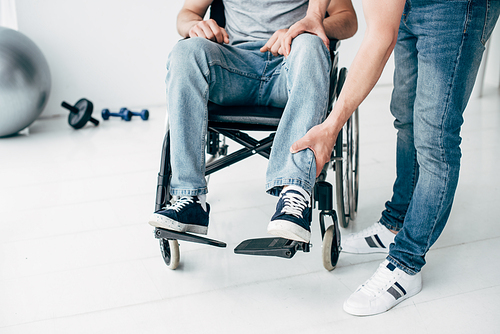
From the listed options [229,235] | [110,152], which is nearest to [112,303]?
[229,235]

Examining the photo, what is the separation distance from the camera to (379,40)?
1.08m

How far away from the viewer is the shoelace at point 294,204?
1138 millimetres

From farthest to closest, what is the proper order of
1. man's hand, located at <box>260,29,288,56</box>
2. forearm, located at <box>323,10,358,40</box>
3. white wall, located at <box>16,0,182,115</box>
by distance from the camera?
white wall, located at <box>16,0,182,115</box>, forearm, located at <box>323,10,358,40</box>, man's hand, located at <box>260,29,288,56</box>

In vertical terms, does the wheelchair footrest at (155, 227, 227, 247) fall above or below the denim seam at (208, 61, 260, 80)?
below

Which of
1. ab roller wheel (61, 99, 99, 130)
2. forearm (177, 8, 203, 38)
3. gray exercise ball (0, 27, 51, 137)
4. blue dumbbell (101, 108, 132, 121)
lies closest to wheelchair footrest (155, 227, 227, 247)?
forearm (177, 8, 203, 38)

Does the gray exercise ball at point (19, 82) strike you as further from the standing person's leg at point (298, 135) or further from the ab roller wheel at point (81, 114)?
the standing person's leg at point (298, 135)

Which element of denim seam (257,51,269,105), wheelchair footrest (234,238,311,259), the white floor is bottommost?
the white floor

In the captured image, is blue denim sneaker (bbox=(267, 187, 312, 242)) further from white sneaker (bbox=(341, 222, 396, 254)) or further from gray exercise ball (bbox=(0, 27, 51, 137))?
gray exercise ball (bbox=(0, 27, 51, 137))

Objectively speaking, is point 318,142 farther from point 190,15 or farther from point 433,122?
point 190,15

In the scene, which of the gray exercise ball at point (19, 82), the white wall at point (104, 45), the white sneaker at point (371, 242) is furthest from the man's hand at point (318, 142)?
the white wall at point (104, 45)

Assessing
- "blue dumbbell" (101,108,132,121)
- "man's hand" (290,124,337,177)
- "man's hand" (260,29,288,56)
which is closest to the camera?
"man's hand" (290,124,337,177)

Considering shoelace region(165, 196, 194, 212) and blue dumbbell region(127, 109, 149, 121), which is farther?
blue dumbbell region(127, 109, 149, 121)

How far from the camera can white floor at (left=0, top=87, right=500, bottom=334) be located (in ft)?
3.92

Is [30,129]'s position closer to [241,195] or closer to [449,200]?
[241,195]
